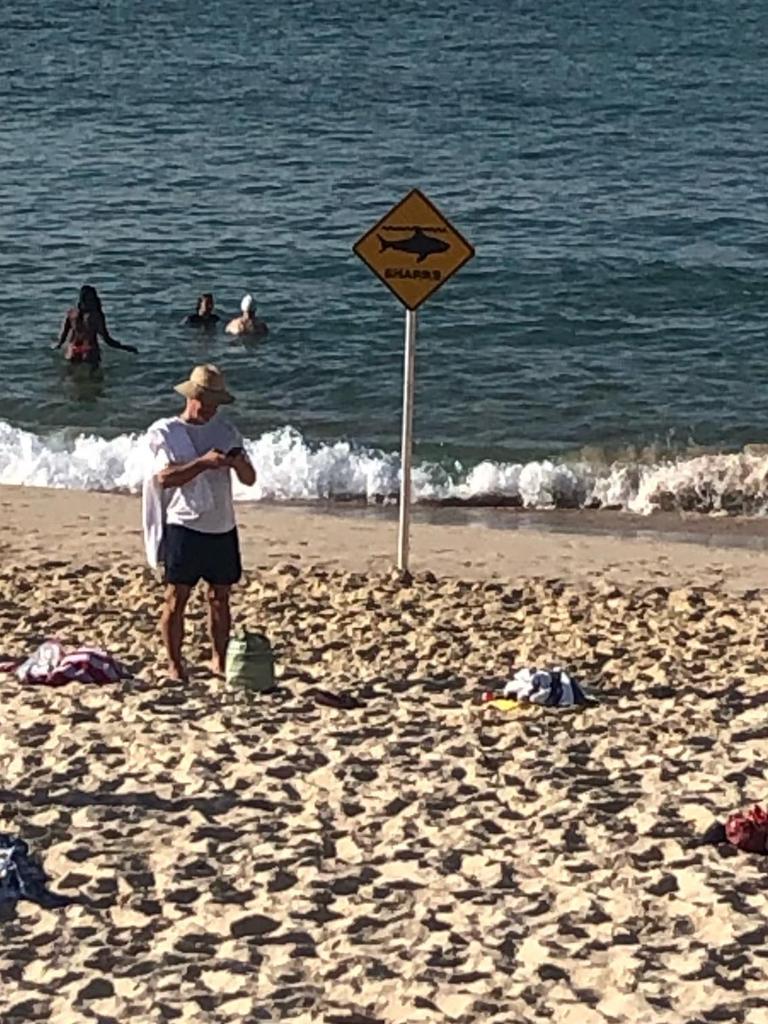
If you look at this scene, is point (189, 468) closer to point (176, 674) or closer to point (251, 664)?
point (251, 664)

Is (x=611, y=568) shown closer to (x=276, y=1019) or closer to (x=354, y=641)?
(x=354, y=641)

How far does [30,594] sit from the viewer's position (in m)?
12.5

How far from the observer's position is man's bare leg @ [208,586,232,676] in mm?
10375

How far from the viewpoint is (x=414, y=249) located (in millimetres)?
11977

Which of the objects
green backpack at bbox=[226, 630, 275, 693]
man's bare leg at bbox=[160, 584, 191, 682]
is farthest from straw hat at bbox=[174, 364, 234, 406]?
green backpack at bbox=[226, 630, 275, 693]

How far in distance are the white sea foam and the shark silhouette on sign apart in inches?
214

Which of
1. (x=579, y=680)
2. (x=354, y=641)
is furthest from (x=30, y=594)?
(x=579, y=680)

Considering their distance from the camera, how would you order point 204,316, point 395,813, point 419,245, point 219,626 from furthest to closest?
1. point 204,316
2. point 419,245
3. point 219,626
4. point 395,813

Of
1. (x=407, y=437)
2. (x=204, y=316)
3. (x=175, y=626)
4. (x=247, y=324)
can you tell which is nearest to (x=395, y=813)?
(x=175, y=626)

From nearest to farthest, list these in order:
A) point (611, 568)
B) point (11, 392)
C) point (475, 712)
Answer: point (475, 712) < point (611, 568) < point (11, 392)

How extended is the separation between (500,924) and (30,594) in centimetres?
568

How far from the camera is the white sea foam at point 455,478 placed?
17.2m

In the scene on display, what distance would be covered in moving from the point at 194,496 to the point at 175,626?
28.5 inches

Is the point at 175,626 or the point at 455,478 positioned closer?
the point at 175,626
